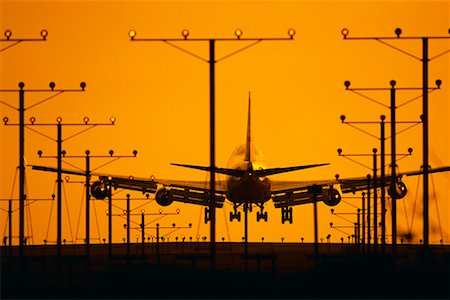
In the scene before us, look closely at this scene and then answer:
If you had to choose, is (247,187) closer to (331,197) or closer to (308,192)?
(308,192)

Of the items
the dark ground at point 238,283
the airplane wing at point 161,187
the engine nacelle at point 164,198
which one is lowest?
the dark ground at point 238,283

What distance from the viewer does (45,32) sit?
6341cm

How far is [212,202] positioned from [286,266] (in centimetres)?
2085

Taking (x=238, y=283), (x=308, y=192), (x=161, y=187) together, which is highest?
(x=161, y=187)

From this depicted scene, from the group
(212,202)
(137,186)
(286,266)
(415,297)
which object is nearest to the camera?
(415,297)

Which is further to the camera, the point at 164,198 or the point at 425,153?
the point at 164,198

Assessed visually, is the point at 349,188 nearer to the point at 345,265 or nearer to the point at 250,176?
the point at 250,176

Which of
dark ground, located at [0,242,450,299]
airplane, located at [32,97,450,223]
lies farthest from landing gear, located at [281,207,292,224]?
dark ground, located at [0,242,450,299]

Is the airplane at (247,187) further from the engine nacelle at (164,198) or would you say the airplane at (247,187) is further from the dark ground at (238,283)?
the dark ground at (238,283)

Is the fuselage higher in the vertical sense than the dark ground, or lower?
higher

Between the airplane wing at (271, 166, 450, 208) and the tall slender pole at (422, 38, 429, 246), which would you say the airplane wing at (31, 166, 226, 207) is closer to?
the airplane wing at (271, 166, 450, 208)

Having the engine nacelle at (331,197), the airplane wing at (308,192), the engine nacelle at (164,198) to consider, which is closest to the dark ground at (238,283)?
the airplane wing at (308,192)

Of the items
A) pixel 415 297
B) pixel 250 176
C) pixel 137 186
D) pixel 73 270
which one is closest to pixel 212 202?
pixel 415 297

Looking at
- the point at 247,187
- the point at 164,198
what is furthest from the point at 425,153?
the point at 164,198
